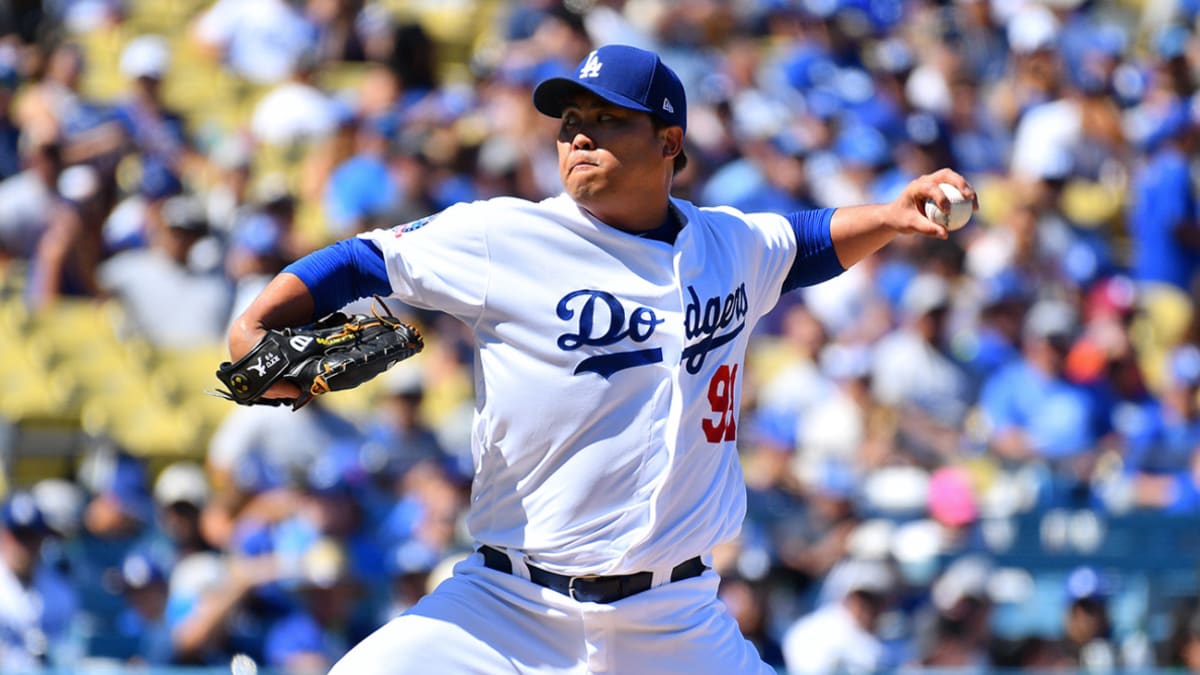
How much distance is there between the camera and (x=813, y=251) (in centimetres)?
446

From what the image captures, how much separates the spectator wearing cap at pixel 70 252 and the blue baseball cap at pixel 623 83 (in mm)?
5436

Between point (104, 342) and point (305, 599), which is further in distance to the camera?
point (104, 342)

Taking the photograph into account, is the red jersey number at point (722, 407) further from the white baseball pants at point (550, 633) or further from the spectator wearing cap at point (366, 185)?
the spectator wearing cap at point (366, 185)

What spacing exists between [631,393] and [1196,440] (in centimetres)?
513

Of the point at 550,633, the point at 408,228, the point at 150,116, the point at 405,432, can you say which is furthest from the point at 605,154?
the point at 150,116

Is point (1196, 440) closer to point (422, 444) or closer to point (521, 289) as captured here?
point (422, 444)

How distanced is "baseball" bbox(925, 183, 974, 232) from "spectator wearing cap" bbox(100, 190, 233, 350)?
5296mm

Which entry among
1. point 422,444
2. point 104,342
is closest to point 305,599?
point 422,444

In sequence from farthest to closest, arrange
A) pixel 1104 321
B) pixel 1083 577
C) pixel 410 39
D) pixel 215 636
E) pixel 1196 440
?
pixel 410 39, pixel 1104 321, pixel 1196 440, pixel 1083 577, pixel 215 636

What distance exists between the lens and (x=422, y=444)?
7941 millimetres

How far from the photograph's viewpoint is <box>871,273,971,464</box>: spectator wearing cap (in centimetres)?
857

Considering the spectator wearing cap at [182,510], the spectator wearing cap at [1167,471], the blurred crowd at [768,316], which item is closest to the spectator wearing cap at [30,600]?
the blurred crowd at [768,316]

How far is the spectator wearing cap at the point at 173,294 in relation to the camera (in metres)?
8.81

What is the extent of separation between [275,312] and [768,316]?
5.66 metres
